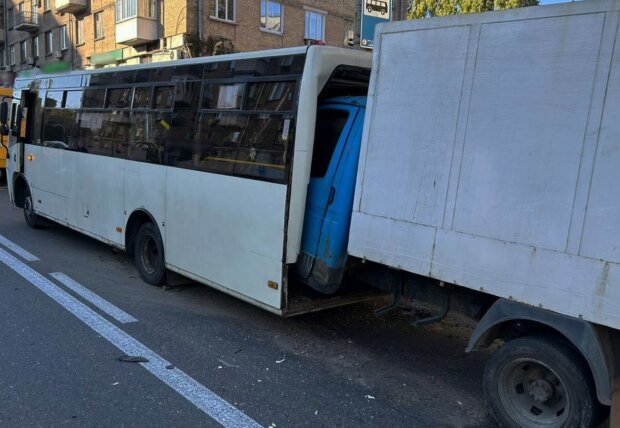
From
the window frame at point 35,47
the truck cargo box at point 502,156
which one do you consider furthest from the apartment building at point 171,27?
the truck cargo box at point 502,156

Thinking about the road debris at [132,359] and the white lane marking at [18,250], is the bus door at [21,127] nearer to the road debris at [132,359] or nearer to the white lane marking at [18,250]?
the white lane marking at [18,250]

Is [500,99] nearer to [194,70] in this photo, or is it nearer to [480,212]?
[480,212]

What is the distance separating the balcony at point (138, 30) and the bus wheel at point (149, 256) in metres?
18.9

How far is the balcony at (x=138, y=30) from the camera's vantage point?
22.9m

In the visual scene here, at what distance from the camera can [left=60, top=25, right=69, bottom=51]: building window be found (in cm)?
3212

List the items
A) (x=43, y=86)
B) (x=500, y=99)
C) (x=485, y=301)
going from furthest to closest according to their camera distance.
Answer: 1. (x=43, y=86)
2. (x=485, y=301)
3. (x=500, y=99)

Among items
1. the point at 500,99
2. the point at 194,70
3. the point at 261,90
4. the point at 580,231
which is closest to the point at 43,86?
the point at 194,70

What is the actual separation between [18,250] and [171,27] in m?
16.9

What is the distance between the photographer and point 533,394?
10.9ft

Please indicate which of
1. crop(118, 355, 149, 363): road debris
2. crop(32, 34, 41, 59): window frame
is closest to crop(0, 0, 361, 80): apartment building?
crop(32, 34, 41, 59): window frame

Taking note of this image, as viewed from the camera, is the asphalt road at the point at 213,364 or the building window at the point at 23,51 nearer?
the asphalt road at the point at 213,364

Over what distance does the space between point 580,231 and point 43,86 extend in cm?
878

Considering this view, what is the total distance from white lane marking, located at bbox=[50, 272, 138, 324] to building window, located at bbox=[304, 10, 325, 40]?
74.9 ft

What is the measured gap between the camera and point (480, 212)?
3.35 meters
